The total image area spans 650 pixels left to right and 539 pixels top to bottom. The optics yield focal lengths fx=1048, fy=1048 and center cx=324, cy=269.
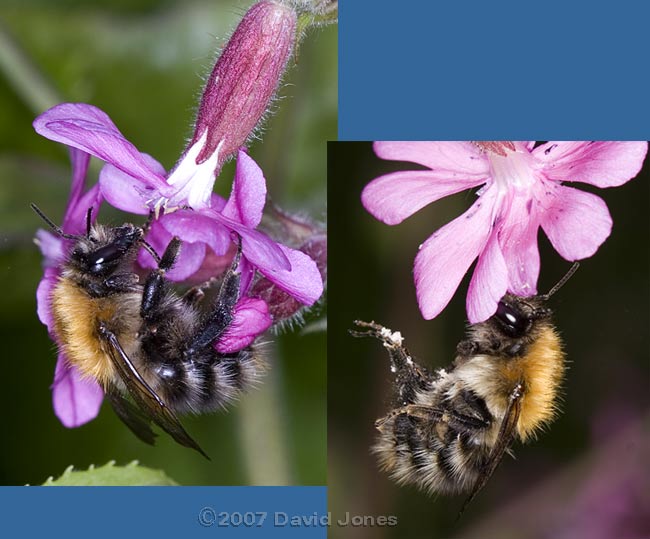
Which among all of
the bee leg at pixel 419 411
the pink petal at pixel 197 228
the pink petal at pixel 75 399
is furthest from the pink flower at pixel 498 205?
the pink petal at pixel 75 399

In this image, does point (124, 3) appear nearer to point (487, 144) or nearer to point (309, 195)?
point (309, 195)

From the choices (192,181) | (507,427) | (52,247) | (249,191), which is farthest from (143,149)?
(507,427)

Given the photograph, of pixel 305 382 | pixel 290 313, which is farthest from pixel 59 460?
pixel 290 313

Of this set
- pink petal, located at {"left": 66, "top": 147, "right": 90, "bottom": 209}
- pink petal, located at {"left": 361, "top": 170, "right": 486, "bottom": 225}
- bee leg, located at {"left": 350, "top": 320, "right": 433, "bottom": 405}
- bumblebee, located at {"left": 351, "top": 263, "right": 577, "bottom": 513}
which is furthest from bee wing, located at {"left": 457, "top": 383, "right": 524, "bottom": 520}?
pink petal, located at {"left": 66, "top": 147, "right": 90, "bottom": 209}

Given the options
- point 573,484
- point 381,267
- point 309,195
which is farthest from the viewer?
point 309,195

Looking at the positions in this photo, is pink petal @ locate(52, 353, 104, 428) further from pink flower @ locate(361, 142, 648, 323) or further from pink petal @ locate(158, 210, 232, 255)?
pink flower @ locate(361, 142, 648, 323)

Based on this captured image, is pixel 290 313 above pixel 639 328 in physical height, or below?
above
